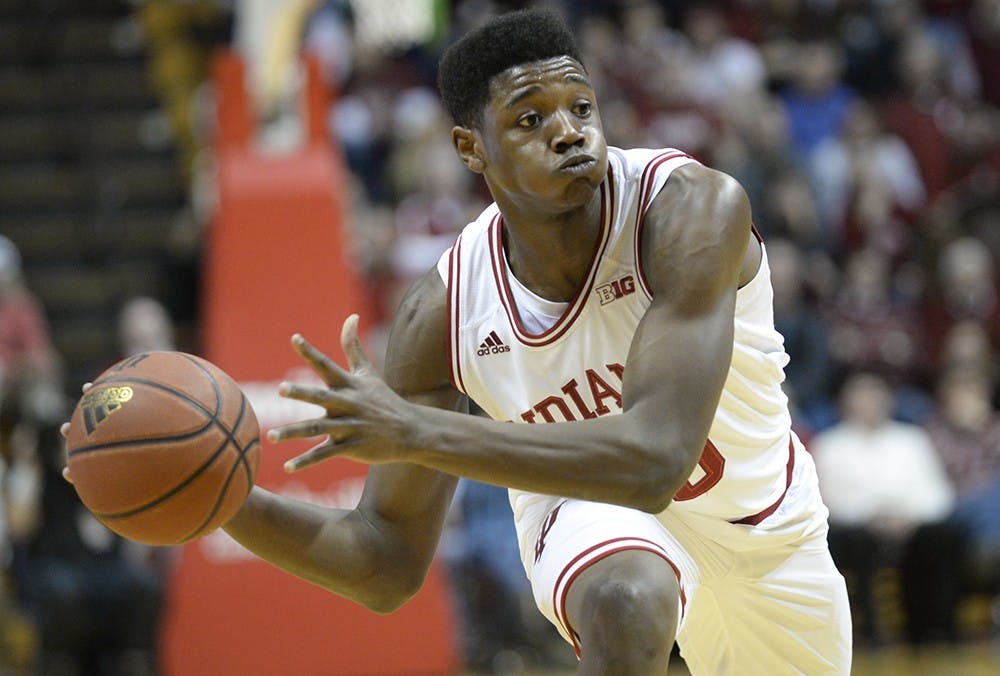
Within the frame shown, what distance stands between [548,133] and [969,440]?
264 inches

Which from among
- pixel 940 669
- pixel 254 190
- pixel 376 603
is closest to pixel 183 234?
pixel 254 190

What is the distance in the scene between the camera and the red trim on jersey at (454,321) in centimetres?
412

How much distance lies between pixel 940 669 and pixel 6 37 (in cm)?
990

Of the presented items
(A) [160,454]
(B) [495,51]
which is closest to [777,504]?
(B) [495,51]

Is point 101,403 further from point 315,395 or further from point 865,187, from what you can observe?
point 865,187

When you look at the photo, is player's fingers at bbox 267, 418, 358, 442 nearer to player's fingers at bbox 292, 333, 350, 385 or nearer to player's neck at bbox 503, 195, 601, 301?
player's fingers at bbox 292, 333, 350, 385

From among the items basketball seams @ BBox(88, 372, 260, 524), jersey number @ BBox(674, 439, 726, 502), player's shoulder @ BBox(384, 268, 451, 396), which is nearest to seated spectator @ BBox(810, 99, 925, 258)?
jersey number @ BBox(674, 439, 726, 502)

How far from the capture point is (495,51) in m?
3.85

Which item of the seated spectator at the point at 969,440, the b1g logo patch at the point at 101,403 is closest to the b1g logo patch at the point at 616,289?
the b1g logo patch at the point at 101,403

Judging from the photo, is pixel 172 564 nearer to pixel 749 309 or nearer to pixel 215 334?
pixel 215 334

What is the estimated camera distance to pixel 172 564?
8922 mm

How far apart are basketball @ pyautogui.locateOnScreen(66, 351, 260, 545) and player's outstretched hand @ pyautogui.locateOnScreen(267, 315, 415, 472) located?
480 millimetres

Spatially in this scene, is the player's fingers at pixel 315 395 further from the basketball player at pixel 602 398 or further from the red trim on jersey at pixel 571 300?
the red trim on jersey at pixel 571 300

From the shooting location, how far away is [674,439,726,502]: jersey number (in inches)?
160
